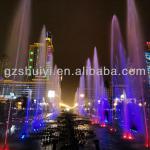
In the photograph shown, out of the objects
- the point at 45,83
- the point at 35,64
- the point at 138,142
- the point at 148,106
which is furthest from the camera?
the point at 35,64

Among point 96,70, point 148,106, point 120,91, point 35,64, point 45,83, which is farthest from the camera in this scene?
point 35,64

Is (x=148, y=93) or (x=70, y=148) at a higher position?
(x=148, y=93)

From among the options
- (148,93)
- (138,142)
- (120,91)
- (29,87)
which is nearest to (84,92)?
(120,91)

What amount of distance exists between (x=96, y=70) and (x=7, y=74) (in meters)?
77.0

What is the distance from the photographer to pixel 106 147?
49.6 ft

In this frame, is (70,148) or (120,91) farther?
(120,91)

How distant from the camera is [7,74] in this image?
119 meters

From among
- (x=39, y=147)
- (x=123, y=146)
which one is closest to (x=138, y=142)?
(x=123, y=146)

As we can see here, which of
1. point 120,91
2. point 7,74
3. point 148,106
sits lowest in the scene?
point 148,106

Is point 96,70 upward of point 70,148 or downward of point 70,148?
upward

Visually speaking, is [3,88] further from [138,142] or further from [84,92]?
[138,142]

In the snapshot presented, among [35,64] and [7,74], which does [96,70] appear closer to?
[35,64]

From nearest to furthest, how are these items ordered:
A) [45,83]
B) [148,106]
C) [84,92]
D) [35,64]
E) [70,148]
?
1. [70,148]
2. [148,106]
3. [84,92]
4. [45,83]
5. [35,64]

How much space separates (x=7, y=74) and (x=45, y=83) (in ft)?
85.6
